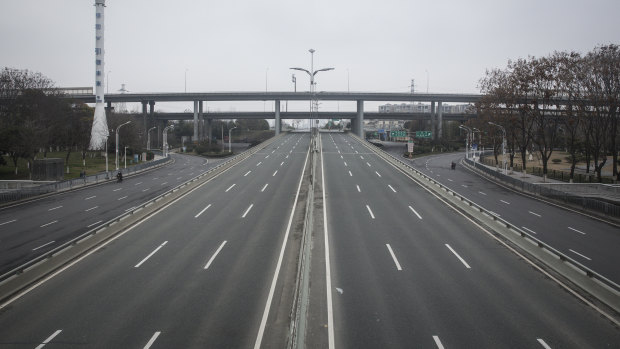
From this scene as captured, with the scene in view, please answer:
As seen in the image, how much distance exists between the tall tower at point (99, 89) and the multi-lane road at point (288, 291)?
60220 mm

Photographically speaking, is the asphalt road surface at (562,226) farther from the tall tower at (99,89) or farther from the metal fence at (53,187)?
the tall tower at (99,89)

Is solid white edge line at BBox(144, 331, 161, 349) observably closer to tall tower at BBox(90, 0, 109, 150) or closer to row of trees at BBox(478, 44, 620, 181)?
row of trees at BBox(478, 44, 620, 181)

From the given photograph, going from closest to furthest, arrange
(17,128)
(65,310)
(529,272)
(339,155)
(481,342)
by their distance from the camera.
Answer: (481,342) → (65,310) → (529,272) → (17,128) → (339,155)

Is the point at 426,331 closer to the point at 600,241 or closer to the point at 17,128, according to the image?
the point at 600,241

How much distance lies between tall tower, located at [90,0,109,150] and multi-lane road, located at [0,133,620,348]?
198 feet

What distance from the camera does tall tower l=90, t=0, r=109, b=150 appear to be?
83.4 meters

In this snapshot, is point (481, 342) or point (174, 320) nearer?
point (481, 342)

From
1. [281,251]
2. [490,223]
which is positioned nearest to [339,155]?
[490,223]

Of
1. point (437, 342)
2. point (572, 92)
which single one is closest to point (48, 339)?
point (437, 342)

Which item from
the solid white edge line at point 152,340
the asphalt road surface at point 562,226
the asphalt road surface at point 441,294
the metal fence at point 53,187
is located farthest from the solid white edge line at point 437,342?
the metal fence at point 53,187

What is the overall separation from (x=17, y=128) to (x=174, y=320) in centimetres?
4833

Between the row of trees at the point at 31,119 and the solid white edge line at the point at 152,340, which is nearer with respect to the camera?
the solid white edge line at the point at 152,340

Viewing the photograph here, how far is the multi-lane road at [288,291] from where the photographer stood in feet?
39.7

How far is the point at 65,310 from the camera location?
13734 millimetres
